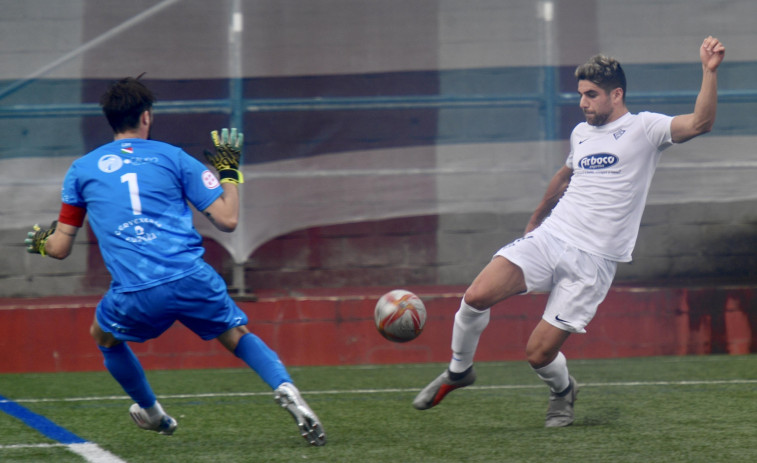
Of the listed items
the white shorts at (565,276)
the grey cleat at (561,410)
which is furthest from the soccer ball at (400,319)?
the grey cleat at (561,410)

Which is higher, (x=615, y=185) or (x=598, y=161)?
(x=598, y=161)

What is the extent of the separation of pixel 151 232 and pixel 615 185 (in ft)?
6.95

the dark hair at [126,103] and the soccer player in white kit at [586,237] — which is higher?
the dark hair at [126,103]

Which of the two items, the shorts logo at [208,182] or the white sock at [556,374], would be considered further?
the white sock at [556,374]

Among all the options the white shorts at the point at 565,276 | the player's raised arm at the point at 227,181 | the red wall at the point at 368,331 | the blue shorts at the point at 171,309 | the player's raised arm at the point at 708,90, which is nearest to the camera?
the blue shorts at the point at 171,309

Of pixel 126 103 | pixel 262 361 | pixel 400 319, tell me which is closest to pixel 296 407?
pixel 262 361

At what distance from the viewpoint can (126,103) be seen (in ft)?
13.5

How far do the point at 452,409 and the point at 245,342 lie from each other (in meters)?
Answer: 1.59

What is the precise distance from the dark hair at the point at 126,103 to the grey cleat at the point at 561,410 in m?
2.31

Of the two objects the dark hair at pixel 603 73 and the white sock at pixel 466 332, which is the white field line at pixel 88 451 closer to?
the white sock at pixel 466 332

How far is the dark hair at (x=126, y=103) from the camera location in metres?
4.12

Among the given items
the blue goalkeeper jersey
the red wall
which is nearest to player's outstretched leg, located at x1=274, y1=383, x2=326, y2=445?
the blue goalkeeper jersey

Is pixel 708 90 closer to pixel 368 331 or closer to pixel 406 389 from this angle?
pixel 406 389

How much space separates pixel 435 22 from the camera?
802 centimetres
